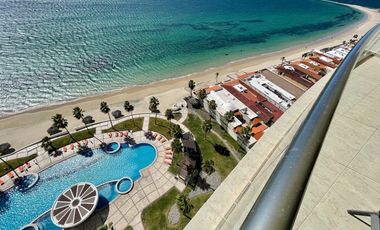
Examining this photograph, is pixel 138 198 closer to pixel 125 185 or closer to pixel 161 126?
pixel 125 185

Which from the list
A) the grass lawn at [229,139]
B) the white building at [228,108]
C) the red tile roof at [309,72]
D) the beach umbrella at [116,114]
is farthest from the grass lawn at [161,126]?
the red tile roof at [309,72]

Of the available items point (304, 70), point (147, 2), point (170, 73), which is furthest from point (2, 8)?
point (304, 70)

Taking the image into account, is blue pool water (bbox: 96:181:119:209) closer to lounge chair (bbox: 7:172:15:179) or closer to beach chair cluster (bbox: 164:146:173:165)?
beach chair cluster (bbox: 164:146:173:165)

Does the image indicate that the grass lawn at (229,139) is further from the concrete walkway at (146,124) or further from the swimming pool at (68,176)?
the concrete walkway at (146,124)

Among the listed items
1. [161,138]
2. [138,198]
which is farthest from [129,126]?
[138,198]

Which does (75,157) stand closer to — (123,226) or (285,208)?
(123,226)
